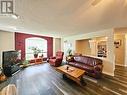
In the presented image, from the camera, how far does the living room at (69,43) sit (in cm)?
254

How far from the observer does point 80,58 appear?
5.98 metres

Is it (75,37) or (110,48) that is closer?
(110,48)

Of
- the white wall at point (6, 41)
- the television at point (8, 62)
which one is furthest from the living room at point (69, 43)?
the television at point (8, 62)

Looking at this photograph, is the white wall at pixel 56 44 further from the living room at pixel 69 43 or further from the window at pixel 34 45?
the window at pixel 34 45

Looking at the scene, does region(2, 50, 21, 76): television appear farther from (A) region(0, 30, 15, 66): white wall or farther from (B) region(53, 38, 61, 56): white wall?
(B) region(53, 38, 61, 56): white wall

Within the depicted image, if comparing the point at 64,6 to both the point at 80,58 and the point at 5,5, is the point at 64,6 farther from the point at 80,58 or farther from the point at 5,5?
the point at 80,58

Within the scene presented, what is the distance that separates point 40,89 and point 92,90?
1787mm

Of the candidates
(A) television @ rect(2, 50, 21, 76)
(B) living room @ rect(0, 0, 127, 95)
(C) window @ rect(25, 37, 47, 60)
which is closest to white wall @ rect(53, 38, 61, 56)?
(B) living room @ rect(0, 0, 127, 95)

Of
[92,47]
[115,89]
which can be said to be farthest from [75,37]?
[115,89]

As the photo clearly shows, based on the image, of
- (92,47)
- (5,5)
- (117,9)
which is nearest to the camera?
(5,5)

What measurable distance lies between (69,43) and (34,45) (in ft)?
10.5

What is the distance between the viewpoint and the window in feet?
26.6

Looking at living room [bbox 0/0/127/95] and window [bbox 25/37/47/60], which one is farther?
window [bbox 25/37/47/60]

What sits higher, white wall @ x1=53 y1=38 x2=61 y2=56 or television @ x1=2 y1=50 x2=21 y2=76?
white wall @ x1=53 y1=38 x2=61 y2=56
